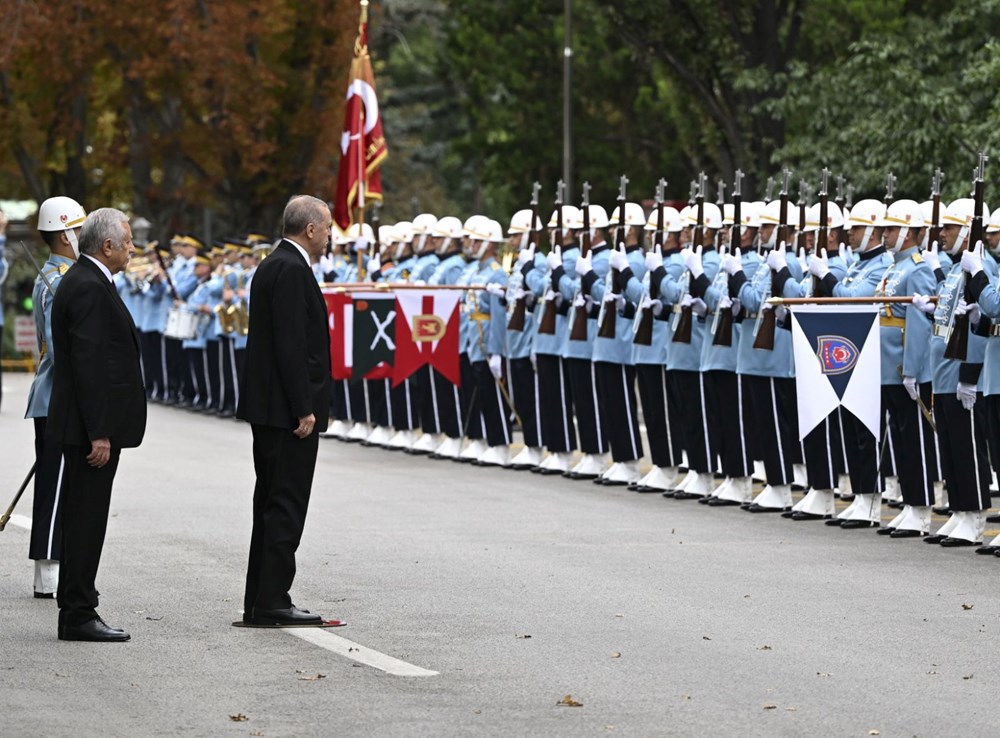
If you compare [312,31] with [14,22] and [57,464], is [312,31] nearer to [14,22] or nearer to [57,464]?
[14,22]

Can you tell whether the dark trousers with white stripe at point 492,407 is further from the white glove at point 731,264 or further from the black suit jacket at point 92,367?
the black suit jacket at point 92,367

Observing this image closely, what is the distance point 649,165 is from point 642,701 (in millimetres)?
42544

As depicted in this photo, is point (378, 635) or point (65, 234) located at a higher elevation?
point (65, 234)

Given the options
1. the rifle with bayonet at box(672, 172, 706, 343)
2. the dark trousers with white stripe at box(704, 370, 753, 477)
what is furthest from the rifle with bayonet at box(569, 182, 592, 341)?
the dark trousers with white stripe at box(704, 370, 753, 477)

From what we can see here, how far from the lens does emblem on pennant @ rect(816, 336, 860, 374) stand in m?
14.3

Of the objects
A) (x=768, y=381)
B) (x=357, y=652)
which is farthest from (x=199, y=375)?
(x=357, y=652)

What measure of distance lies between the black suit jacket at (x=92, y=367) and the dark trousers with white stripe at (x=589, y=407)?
27.9 ft

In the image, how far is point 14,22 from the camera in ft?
115

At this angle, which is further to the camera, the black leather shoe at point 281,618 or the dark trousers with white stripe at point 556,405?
the dark trousers with white stripe at point 556,405

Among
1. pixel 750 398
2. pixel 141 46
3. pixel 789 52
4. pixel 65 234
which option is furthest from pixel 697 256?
pixel 141 46

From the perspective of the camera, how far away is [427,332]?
65.3ft

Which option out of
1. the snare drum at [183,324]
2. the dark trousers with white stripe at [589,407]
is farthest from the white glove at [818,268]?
A: the snare drum at [183,324]

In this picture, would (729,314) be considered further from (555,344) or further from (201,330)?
(201,330)

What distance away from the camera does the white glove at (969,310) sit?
13.2 meters
